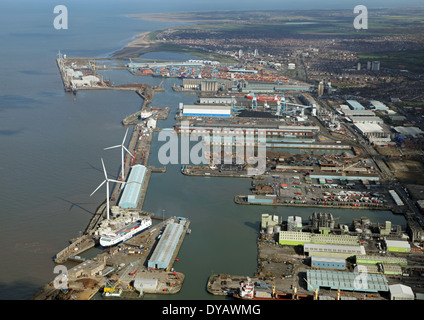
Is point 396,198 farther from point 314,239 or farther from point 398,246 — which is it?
point 314,239

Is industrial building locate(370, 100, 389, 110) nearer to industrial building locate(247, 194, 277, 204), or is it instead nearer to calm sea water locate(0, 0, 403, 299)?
calm sea water locate(0, 0, 403, 299)

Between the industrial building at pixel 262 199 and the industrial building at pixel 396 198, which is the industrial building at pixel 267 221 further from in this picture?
the industrial building at pixel 396 198

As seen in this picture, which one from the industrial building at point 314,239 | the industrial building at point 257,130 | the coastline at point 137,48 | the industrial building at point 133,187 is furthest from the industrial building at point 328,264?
the coastline at point 137,48

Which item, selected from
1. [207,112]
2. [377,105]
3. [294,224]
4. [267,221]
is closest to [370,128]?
[377,105]
